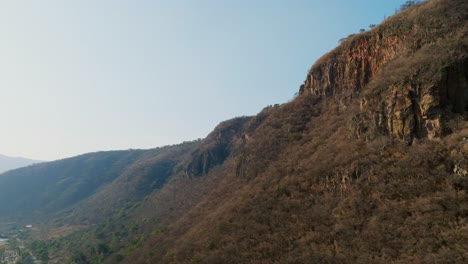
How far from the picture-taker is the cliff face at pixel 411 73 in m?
25.3

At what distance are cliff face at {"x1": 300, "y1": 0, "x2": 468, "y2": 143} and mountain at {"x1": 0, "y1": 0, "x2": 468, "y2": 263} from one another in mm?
88

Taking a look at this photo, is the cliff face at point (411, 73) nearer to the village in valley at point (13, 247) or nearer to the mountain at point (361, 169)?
the mountain at point (361, 169)

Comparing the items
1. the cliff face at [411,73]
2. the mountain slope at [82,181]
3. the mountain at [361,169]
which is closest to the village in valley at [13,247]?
the mountain slope at [82,181]

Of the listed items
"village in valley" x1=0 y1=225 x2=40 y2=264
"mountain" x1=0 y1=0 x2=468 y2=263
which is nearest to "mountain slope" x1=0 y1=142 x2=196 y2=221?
"village in valley" x1=0 y1=225 x2=40 y2=264

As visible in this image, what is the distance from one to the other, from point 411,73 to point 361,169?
8.64 m

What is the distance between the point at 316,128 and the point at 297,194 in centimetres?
1308

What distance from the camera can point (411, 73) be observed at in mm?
27516

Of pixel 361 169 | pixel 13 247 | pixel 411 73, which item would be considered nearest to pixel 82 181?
pixel 13 247

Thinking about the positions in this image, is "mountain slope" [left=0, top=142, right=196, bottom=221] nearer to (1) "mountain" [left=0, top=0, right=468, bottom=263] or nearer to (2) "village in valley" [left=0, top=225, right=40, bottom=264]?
(2) "village in valley" [left=0, top=225, right=40, bottom=264]

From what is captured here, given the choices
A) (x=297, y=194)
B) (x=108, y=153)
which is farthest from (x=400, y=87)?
(x=108, y=153)

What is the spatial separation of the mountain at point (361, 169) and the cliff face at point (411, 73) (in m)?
0.09

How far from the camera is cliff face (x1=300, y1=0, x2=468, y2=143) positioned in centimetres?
2533

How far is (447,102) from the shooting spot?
25141 mm

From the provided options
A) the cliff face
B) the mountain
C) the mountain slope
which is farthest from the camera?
the mountain slope
